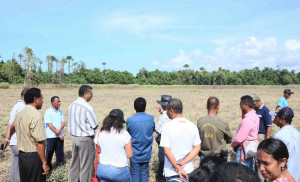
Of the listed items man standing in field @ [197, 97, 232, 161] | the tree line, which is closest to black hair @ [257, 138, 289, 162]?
man standing in field @ [197, 97, 232, 161]

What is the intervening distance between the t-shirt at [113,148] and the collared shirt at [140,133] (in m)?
0.92

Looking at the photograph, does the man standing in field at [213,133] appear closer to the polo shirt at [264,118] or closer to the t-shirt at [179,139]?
the t-shirt at [179,139]

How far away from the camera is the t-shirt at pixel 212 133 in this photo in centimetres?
395

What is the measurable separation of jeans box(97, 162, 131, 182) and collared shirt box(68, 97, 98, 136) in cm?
143

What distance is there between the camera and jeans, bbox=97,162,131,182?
126 inches

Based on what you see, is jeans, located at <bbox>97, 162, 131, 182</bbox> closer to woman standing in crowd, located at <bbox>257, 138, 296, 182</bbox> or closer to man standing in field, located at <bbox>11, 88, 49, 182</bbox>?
man standing in field, located at <bbox>11, 88, 49, 182</bbox>

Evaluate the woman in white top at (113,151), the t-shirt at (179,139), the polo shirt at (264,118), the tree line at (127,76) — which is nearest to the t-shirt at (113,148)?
the woman in white top at (113,151)

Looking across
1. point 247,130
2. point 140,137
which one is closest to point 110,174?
point 140,137

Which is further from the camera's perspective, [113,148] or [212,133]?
[212,133]

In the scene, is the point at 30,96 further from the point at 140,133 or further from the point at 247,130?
the point at 247,130

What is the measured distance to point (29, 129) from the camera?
3.39 meters

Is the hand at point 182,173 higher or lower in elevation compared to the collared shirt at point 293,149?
lower

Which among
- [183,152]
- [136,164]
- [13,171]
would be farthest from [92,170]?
[183,152]

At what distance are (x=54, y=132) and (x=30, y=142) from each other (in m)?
2.37
